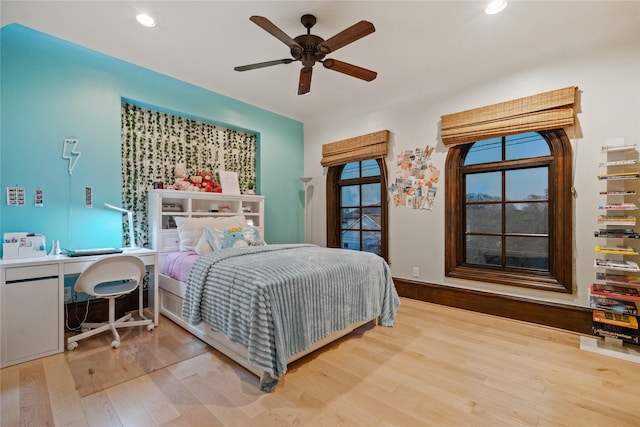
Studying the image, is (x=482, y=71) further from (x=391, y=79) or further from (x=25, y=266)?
(x=25, y=266)

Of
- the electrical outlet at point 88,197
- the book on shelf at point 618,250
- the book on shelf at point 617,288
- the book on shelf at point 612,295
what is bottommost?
the book on shelf at point 612,295

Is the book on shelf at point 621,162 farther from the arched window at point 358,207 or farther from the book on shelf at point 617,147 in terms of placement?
the arched window at point 358,207

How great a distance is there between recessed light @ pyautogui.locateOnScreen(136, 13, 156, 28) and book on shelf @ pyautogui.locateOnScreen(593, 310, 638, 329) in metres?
4.50

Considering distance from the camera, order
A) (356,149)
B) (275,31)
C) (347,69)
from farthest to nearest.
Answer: (356,149), (347,69), (275,31)

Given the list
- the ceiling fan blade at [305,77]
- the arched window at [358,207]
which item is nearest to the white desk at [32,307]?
the ceiling fan blade at [305,77]

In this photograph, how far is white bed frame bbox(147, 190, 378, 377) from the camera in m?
2.21

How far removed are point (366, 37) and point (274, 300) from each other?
2461 mm

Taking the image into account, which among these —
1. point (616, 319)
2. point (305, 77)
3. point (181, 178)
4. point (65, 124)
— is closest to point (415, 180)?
point (305, 77)

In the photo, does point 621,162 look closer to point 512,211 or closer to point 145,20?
point 512,211

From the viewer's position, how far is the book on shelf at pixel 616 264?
2240 mm

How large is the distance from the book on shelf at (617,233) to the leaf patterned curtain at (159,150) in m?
4.19

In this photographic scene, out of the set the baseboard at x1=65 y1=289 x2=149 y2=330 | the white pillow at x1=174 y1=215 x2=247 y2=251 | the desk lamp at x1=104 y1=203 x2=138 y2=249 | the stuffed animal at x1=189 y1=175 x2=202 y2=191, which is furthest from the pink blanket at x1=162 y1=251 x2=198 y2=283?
the stuffed animal at x1=189 y1=175 x2=202 y2=191

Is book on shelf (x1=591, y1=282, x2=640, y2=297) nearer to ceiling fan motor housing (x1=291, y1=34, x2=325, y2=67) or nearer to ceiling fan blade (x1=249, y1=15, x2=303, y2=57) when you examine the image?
ceiling fan motor housing (x1=291, y1=34, x2=325, y2=67)

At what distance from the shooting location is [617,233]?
2.32 meters
